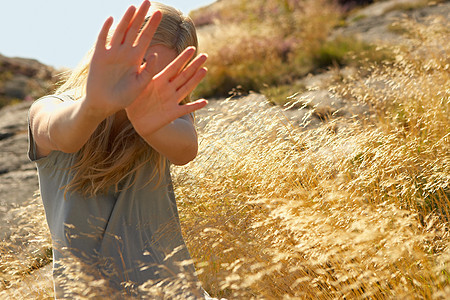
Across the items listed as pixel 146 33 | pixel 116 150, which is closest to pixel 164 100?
pixel 146 33

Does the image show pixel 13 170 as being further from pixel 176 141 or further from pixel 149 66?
pixel 149 66

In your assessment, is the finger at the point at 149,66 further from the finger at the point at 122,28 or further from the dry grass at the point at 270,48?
the dry grass at the point at 270,48

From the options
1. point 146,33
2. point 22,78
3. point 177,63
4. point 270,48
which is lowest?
point 22,78

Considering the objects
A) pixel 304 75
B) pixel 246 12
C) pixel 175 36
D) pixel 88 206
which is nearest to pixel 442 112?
pixel 175 36

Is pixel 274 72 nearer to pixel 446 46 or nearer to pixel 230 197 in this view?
pixel 446 46

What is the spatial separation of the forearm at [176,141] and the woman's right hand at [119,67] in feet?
0.66

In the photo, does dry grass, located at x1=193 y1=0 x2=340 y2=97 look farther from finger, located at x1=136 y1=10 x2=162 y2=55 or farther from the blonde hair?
finger, located at x1=136 y1=10 x2=162 y2=55

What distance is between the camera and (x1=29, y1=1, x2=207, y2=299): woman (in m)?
1.30

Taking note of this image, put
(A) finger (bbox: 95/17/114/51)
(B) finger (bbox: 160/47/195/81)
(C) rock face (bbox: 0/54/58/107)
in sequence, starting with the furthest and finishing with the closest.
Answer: (C) rock face (bbox: 0/54/58/107) < (B) finger (bbox: 160/47/195/81) < (A) finger (bbox: 95/17/114/51)

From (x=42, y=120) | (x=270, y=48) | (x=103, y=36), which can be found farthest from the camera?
(x=270, y=48)

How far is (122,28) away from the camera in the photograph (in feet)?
3.81

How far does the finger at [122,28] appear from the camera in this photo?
1.15 meters

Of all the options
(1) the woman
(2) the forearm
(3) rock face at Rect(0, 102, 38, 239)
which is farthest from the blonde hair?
(3) rock face at Rect(0, 102, 38, 239)

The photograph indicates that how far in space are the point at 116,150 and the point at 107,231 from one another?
0.28 meters
